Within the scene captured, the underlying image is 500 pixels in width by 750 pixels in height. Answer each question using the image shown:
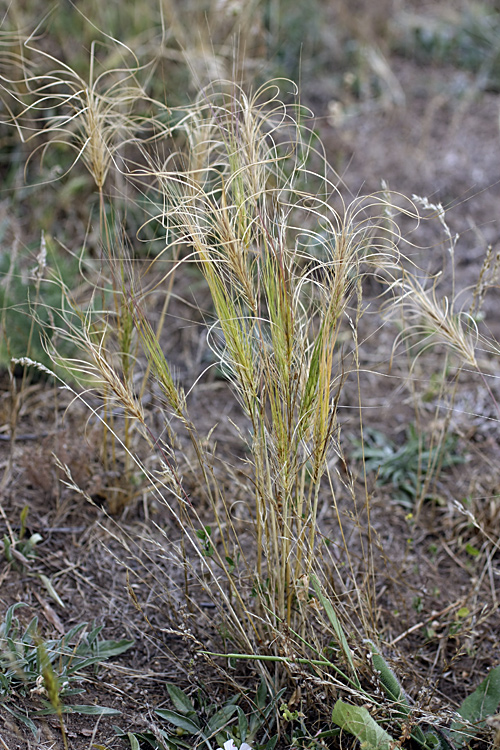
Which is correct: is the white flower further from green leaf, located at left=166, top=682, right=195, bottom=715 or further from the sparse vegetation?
green leaf, located at left=166, top=682, right=195, bottom=715

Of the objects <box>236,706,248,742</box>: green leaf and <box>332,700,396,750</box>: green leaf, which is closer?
<box>332,700,396,750</box>: green leaf

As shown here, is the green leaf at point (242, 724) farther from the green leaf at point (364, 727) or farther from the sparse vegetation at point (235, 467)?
the green leaf at point (364, 727)

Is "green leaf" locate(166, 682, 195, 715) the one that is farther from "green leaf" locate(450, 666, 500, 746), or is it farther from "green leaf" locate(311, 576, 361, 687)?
"green leaf" locate(450, 666, 500, 746)

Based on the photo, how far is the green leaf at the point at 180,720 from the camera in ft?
4.45

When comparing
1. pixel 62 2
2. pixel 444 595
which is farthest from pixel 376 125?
pixel 444 595

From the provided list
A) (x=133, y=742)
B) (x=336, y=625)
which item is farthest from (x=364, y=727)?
(x=133, y=742)

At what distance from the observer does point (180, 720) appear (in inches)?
53.7

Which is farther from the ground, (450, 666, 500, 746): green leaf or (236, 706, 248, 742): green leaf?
(450, 666, 500, 746): green leaf

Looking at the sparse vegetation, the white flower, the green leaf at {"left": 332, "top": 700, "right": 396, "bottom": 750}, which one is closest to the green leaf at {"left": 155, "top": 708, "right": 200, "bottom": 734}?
the sparse vegetation

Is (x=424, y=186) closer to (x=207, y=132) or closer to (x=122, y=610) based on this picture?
(x=207, y=132)

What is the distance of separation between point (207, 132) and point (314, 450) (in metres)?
0.75

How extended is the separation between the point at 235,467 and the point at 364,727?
20.5 inches

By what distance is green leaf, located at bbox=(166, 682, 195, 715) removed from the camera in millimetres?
1382

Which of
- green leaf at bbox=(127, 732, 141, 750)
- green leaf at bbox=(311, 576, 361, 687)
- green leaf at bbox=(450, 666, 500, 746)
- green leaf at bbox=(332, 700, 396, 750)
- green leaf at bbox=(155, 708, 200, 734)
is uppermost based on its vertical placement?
green leaf at bbox=(311, 576, 361, 687)
